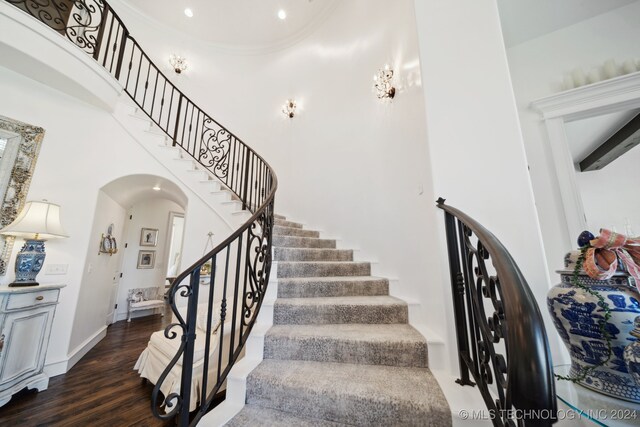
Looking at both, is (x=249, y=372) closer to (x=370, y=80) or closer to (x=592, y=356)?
(x=592, y=356)

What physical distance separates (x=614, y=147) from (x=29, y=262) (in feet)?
21.9

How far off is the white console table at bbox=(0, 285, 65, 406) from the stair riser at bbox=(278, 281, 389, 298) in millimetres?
2343

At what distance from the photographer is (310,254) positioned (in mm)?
2721

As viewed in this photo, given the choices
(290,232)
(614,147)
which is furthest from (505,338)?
(614,147)

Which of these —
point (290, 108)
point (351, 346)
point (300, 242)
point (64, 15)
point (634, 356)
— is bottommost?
point (351, 346)

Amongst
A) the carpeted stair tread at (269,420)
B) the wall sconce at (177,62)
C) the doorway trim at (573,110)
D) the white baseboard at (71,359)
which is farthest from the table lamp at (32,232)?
the doorway trim at (573,110)

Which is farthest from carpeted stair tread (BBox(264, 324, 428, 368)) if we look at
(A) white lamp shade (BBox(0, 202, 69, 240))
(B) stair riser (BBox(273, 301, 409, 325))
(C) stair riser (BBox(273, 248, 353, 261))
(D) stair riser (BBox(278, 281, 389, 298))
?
(A) white lamp shade (BBox(0, 202, 69, 240))

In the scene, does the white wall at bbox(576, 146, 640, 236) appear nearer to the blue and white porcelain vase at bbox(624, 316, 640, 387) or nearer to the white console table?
the blue and white porcelain vase at bbox(624, 316, 640, 387)

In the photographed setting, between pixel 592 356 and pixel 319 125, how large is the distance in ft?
13.6

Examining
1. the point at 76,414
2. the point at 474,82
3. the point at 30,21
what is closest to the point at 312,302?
the point at 474,82

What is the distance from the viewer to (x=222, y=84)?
530 cm

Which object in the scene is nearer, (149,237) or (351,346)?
(351,346)

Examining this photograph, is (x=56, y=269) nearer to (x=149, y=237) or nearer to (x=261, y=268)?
(x=261, y=268)

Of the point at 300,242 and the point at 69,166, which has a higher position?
the point at 69,166
